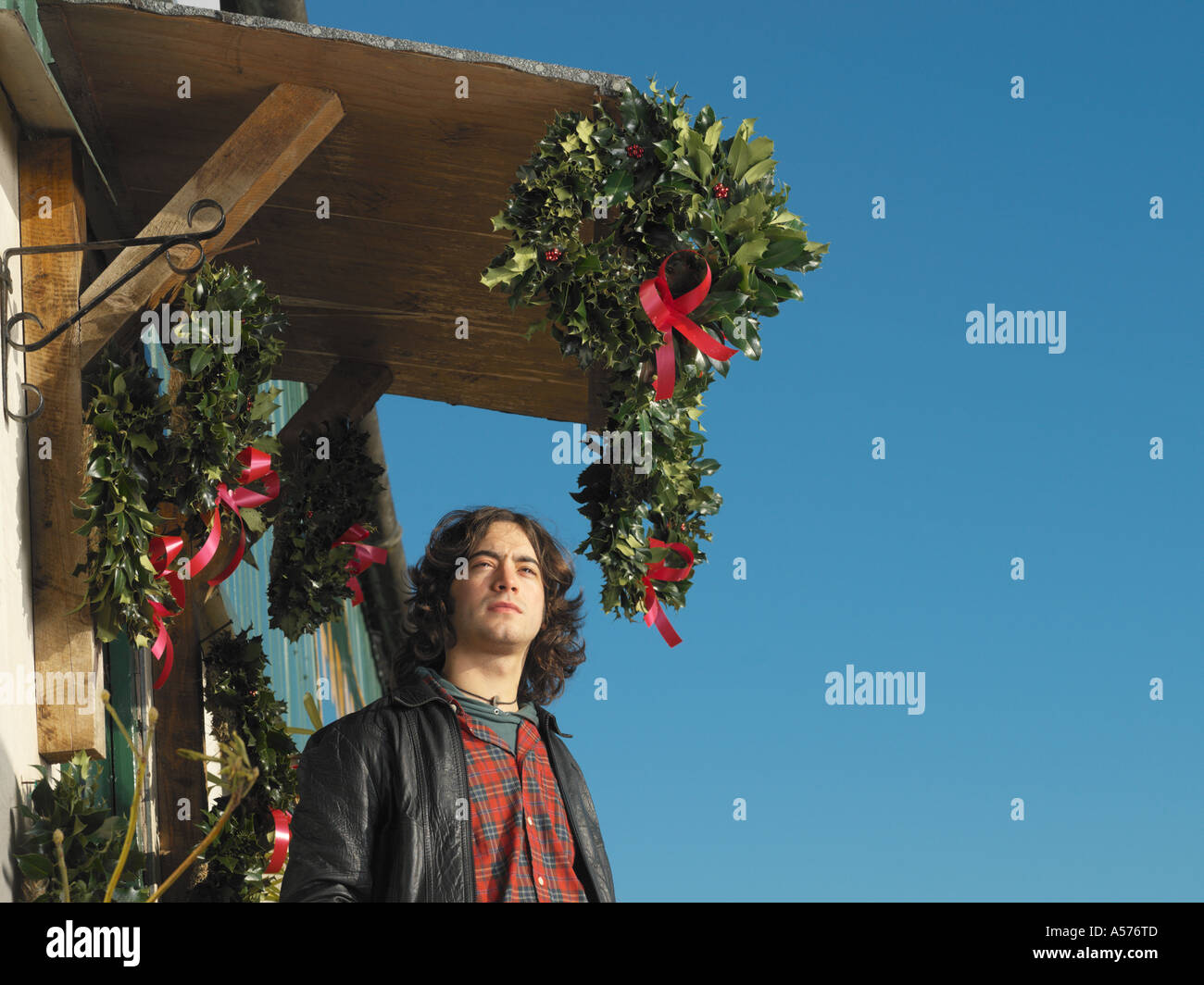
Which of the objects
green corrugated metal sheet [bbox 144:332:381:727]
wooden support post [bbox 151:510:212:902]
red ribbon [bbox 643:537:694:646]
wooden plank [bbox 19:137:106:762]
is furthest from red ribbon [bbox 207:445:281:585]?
green corrugated metal sheet [bbox 144:332:381:727]

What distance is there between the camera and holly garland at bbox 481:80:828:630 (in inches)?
163

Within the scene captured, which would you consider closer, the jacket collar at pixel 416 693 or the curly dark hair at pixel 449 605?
the jacket collar at pixel 416 693

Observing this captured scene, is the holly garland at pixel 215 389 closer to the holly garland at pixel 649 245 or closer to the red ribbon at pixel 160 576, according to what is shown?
the red ribbon at pixel 160 576

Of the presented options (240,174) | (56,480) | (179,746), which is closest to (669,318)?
(240,174)

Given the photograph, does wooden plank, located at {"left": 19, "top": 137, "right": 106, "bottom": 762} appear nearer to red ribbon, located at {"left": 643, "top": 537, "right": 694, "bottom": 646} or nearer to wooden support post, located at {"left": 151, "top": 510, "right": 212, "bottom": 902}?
wooden support post, located at {"left": 151, "top": 510, "right": 212, "bottom": 902}

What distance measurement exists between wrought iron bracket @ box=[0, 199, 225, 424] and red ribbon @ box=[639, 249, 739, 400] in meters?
1.18

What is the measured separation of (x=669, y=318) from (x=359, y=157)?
1.15m

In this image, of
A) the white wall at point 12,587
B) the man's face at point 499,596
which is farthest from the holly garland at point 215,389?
the man's face at point 499,596

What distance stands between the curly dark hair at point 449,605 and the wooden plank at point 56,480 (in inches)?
34.1

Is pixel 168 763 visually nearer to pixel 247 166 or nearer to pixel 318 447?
pixel 318 447

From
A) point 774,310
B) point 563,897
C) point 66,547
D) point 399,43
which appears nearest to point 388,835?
point 563,897

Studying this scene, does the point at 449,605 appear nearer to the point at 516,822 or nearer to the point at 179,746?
the point at 516,822

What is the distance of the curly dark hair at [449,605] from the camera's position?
4.43m
